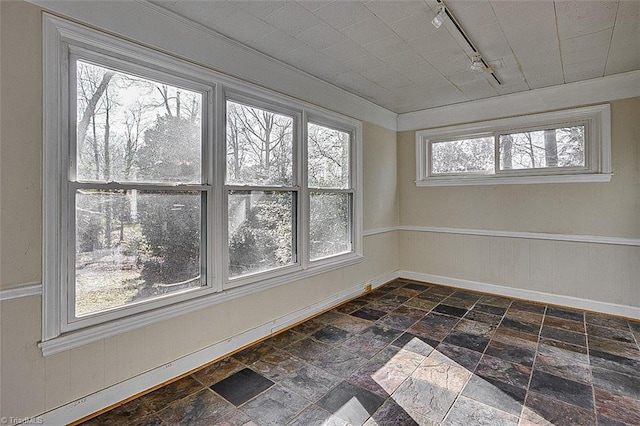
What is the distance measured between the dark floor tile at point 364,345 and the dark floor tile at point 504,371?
0.76 meters

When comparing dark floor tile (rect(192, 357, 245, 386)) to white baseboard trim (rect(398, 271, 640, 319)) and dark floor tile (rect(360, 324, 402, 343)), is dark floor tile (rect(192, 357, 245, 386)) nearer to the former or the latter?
dark floor tile (rect(360, 324, 402, 343))

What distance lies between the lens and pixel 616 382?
2189 mm

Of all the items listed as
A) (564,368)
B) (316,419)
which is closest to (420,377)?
(316,419)

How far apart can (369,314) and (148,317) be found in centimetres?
220

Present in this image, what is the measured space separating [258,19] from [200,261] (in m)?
1.82

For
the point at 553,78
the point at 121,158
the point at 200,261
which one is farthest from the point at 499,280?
the point at 121,158

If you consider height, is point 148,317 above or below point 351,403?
above

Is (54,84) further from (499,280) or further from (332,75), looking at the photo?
→ (499,280)

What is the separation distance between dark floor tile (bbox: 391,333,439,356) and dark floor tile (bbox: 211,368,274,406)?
1.19 metres

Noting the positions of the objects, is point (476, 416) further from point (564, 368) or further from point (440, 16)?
point (440, 16)

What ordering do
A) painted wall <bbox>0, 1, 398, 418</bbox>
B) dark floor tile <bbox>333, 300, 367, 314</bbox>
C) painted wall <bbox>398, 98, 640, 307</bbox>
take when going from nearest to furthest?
painted wall <bbox>0, 1, 398, 418</bbox> < painted wall <bbox>398, 98, 640, 307</bbox> < dark floor tile <bbox>333, 300, 367, 314</bbox>

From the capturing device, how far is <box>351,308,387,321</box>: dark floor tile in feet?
11.1

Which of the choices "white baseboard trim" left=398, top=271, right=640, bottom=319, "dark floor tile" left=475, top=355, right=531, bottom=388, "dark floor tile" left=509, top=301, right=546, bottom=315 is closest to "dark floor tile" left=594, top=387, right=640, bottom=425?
"dark floor tile" left=475, top=355, right=531, bottom=388

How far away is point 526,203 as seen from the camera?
12.9 feet
